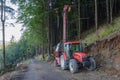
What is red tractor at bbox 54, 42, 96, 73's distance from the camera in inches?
639

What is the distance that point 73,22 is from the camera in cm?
3619

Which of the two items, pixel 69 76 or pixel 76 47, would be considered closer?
pixel 69 76

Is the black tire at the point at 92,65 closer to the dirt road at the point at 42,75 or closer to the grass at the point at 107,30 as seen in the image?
the dirt road at the point at 42,75

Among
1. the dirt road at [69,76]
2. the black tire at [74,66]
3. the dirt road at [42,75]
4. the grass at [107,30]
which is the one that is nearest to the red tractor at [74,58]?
the black tire at [74,66]

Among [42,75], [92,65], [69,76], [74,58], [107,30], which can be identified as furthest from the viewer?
[107,30]

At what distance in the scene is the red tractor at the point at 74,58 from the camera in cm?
1622

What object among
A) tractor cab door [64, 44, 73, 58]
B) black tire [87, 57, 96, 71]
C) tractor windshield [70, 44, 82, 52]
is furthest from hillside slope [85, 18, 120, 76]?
tractor cab door [64, 44, 73, 58]

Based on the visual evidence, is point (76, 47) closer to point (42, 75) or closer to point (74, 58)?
point (74, 58)

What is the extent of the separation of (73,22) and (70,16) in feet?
3.45

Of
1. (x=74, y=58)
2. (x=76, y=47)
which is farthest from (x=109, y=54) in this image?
(x=76, y=47)

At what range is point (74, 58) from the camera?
17.2m

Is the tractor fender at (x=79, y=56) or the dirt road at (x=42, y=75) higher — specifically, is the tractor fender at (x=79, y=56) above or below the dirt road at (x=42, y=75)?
above

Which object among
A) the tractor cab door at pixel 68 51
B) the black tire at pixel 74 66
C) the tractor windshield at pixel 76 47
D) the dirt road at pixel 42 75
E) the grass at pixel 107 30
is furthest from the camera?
the grass at pixel 107 30

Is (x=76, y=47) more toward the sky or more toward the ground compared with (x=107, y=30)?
more toward the ground
